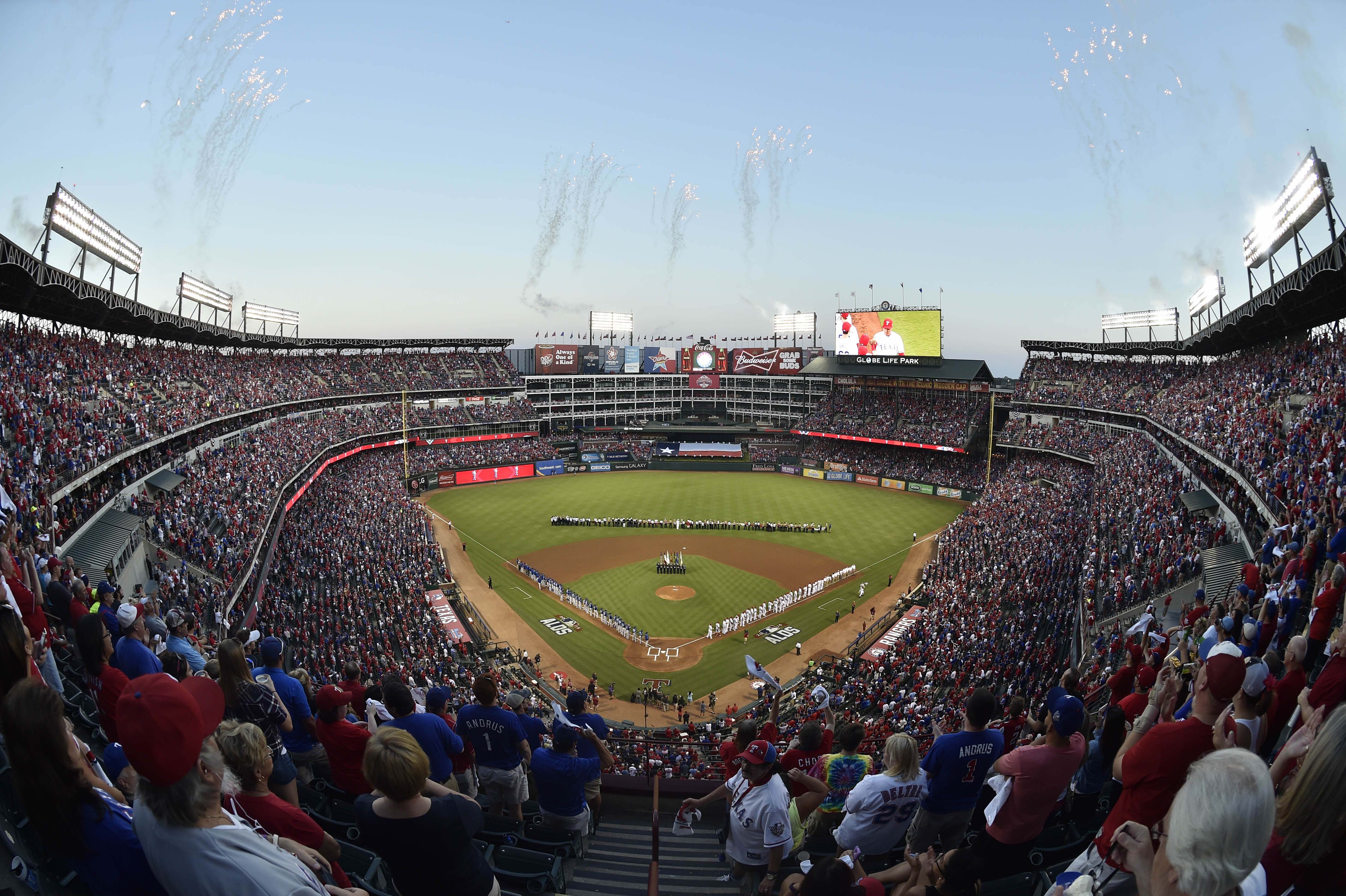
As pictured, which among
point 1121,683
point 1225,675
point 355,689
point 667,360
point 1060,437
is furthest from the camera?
point 667,360

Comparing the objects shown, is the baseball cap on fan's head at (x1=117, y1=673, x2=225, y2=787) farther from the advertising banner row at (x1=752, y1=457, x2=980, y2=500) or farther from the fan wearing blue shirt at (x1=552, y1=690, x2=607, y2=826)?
the advertising banner row at (x1=752, y1=457, x2=980, y2=500)

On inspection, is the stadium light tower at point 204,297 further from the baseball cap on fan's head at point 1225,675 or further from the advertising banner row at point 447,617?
the baseball cap on fan's head at point 1225,675

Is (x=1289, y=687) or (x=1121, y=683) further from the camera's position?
(x=1121, y=683)

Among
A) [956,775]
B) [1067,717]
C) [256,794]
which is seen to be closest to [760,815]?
[956,775]

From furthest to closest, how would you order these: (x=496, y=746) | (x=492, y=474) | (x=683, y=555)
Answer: (x=492, y=474), (x=683, y=555), (x=496, y=746)

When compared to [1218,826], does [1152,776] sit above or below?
below

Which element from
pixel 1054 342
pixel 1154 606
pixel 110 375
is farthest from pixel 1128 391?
pixel 110 375

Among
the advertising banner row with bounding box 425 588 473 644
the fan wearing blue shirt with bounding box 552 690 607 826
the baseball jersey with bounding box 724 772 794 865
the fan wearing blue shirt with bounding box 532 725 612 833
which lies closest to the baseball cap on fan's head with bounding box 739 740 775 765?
the baseball jersey with bounding box 724 772 794 865

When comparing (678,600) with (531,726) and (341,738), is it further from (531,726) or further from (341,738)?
(341,738)

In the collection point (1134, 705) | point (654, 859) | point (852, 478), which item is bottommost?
point (852, 478)
